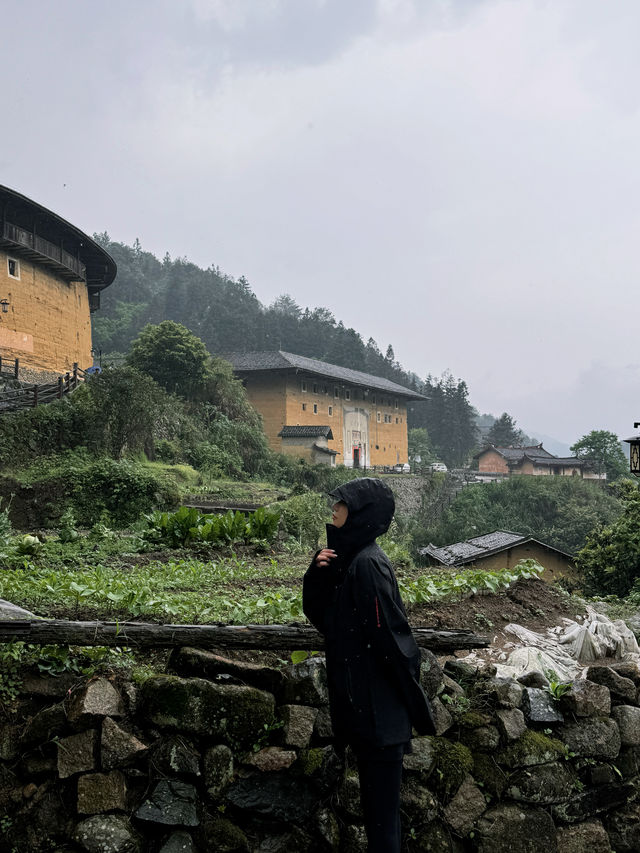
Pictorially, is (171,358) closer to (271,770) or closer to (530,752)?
(271,770)

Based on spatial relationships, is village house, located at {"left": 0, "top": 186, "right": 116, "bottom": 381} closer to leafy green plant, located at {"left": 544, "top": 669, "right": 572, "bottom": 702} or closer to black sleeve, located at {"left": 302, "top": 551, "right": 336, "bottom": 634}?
black sleeve, located at {"left": 302, "top": 551, "right": 336, "bottom": 634}

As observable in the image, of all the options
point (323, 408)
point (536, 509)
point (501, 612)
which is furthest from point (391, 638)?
point (536, 509)

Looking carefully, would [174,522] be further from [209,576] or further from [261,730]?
[261,730]

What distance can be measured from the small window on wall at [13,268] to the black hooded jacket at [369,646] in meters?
24.0

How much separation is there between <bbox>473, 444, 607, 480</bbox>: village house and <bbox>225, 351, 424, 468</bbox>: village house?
10.9 meters

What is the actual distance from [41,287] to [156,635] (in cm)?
2448

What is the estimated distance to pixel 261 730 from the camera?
3.43m

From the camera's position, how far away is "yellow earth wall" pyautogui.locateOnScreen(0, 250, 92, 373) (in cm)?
2303

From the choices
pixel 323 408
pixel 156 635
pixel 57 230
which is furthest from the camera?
pixel 323 408

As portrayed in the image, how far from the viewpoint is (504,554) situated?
1576cm

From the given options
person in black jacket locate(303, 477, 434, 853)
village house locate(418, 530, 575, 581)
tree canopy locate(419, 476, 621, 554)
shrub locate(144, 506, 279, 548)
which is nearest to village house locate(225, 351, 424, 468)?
tree canopy locate(419, 476, 621, 554)

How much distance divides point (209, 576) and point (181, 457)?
18.2 m

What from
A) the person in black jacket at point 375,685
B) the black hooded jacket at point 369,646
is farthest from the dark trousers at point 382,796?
the black hooded jacket at point 369,646

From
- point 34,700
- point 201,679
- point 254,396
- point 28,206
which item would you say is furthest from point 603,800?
point 254,396
